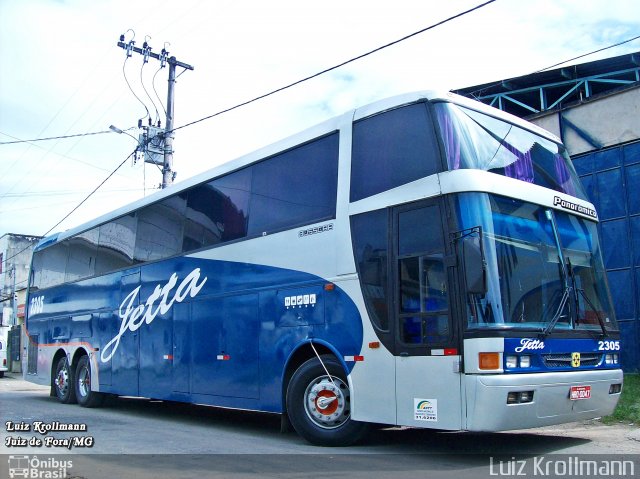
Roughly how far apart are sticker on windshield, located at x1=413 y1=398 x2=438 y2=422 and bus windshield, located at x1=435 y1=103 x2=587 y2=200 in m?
2.47

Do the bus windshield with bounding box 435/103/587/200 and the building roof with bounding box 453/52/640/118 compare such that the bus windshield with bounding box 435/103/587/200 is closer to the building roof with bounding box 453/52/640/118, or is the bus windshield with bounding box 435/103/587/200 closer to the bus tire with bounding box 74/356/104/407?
the bus tire with bounding box 74/356/104/407

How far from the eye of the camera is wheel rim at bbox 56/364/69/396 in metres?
15.2

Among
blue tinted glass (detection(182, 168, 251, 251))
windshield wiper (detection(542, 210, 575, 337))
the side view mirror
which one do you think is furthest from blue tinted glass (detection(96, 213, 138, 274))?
windshield wiper (detection(542, 210, 575, 337))

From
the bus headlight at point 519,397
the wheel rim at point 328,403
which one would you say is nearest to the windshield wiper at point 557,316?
the bus headlight at point 519,397

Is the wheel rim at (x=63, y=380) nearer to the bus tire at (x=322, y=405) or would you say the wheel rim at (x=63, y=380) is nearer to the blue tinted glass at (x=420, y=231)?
the bus tire at (x=322, y=405)

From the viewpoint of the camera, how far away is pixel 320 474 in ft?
20.8

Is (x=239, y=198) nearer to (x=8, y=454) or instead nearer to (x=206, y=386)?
(x=206, y=386)

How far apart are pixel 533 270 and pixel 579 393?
1431mm

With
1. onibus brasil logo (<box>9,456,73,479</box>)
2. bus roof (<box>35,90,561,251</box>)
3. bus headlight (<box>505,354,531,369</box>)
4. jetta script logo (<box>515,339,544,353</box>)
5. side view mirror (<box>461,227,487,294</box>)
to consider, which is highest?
bus roof (<box>35,90,561,251</box>)

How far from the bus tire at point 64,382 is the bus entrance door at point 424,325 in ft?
34.0

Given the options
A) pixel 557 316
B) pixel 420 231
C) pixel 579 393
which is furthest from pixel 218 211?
pixel 579 393

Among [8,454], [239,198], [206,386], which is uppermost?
[239,198]

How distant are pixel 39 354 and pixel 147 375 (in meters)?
6.08

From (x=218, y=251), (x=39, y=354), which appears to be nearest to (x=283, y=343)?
(x=218, y=251)
